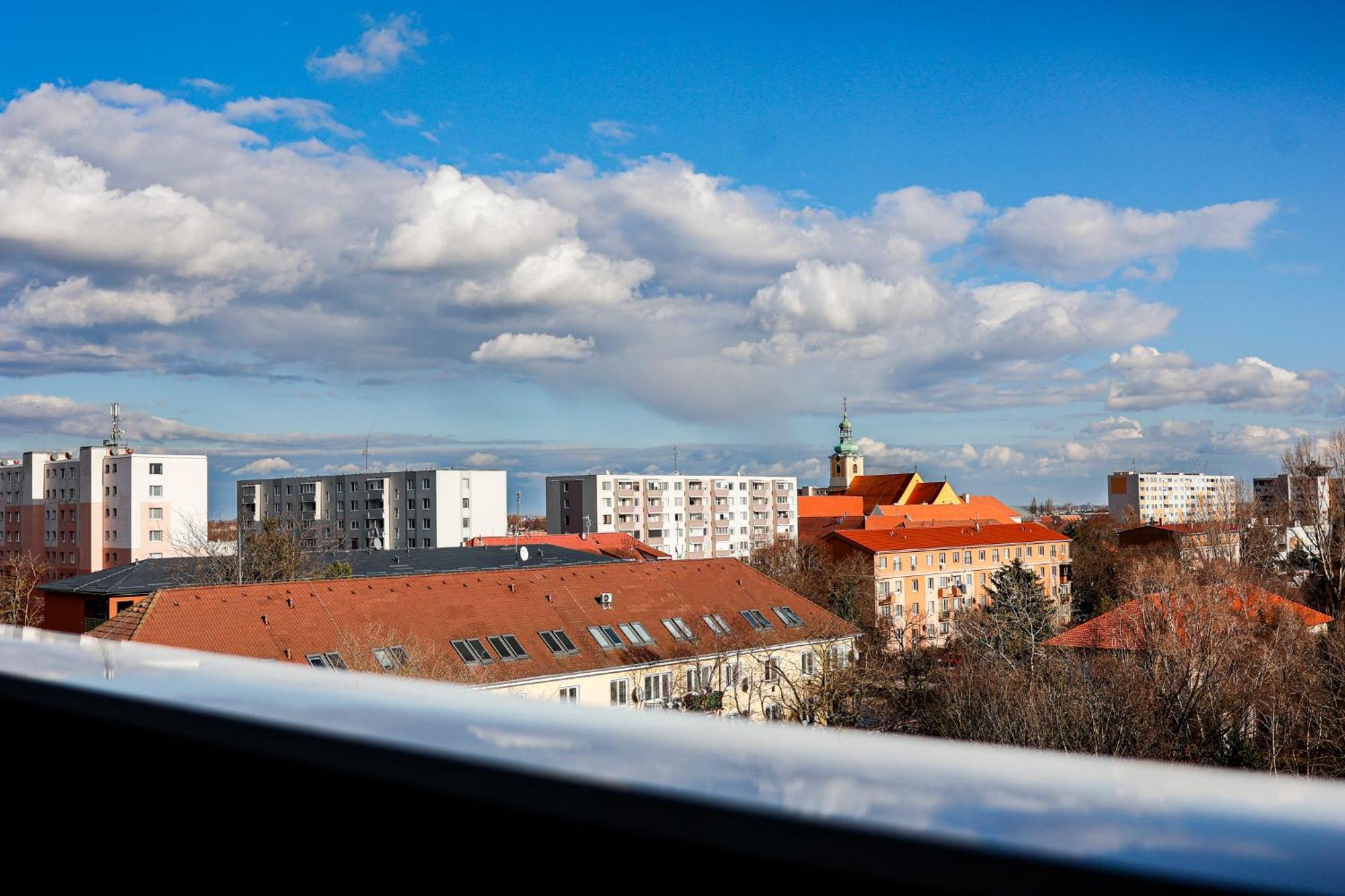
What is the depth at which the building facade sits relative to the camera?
5972 centimetres

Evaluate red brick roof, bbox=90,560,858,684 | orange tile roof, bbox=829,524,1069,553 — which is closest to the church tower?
orange tile roof, bbox=829,524,1069,553

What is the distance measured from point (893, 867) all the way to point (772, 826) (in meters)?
0.10

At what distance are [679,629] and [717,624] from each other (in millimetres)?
1173

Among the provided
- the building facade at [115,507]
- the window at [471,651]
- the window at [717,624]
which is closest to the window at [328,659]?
the window at [471,651]

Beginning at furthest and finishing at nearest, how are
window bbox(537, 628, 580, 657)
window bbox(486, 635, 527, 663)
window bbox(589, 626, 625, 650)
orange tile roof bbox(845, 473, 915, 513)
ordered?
orange tile roof bbox(845, 473, 915, 513)
window bbox(589, 626, 625, 650)
window bbox(537, 628, 580, 657)
window bbox(486, 635, 527, 663)

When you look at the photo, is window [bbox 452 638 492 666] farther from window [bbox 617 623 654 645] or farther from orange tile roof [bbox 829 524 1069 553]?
orange tile roof [bbox 829 524 1069 553]

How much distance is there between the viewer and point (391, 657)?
22531 millimetres

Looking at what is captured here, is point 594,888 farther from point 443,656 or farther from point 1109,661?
point 1109,661

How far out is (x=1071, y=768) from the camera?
89 centimetres

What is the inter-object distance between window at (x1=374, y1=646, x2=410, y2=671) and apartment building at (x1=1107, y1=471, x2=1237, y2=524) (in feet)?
121

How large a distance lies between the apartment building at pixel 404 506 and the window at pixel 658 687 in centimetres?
4686

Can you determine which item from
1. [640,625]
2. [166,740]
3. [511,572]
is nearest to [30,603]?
[511,572]

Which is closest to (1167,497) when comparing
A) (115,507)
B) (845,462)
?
(845,462)

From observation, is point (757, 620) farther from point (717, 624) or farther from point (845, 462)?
point (845, 462)
